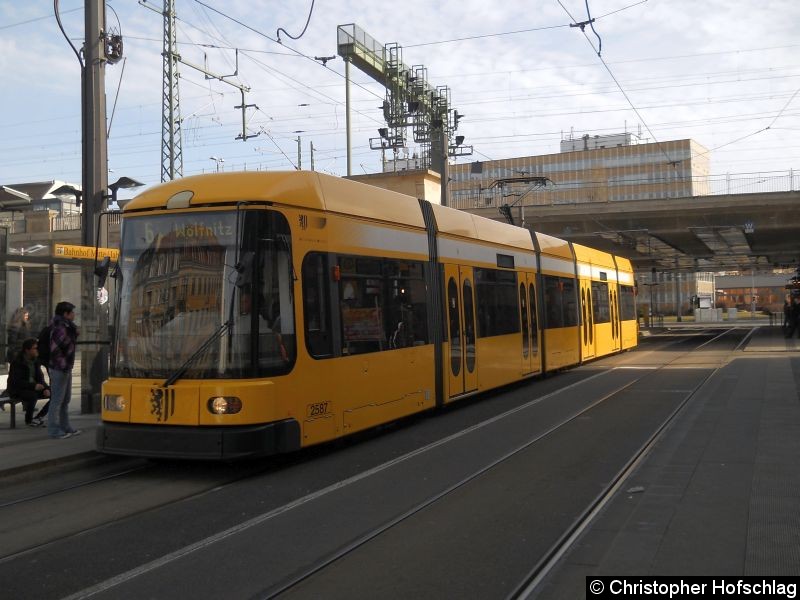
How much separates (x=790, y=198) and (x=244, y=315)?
3202 centimetres

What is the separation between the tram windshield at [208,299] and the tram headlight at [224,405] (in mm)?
239

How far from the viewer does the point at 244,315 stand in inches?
322

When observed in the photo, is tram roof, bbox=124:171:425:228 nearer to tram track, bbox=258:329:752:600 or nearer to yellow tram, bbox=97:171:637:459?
yellow tram, bbox=97:171:637:459

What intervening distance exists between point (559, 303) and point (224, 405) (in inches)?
499

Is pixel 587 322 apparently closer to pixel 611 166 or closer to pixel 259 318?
pixel 259 318

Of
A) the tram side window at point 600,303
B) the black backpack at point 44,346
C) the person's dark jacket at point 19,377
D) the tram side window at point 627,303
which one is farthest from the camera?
the tram side window at point 627,303

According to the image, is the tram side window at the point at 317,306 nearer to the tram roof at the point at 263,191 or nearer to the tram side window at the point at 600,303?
the tram roof at the point at 263,191

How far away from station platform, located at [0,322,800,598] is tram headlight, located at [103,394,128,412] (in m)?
1.06

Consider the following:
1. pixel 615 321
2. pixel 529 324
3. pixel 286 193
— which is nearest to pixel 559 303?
pixel 529 324

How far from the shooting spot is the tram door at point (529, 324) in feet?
54.2

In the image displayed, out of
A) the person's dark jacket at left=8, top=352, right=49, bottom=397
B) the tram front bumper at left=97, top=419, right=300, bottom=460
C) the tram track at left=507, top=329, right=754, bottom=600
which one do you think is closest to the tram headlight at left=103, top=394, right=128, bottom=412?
the tram front bumper at left=97, top=419, right=300, bottom=460

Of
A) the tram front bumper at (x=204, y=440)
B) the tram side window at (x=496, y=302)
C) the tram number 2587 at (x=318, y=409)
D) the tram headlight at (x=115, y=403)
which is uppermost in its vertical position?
the tram side window at (x=496, y=302)

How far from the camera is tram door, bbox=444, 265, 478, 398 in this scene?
12.7 m

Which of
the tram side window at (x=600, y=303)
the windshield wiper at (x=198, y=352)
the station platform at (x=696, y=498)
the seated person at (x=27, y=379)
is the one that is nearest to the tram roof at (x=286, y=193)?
the windshield wiper at (x=198, y=352)
